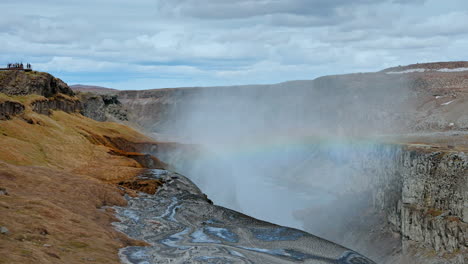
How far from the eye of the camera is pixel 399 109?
168m

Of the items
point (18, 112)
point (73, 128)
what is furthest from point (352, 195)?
point (18, 112)

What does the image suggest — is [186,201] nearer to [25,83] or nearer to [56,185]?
[56,185]

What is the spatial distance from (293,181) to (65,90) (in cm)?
8497

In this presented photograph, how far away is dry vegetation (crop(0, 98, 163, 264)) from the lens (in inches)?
1355

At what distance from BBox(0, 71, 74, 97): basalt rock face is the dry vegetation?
668 cm

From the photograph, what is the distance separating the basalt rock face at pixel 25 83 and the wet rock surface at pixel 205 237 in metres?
43.8

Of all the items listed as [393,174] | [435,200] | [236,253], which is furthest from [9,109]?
[393,174]

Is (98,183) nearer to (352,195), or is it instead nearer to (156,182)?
(156,182)

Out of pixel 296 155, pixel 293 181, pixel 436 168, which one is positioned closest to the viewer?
pixel 436 168

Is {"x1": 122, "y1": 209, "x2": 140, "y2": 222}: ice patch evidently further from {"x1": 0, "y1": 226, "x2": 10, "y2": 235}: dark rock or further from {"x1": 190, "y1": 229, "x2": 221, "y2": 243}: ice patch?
{"x1": 0, "y1": 226, "x2": 10, "y2": 235}: dark rock

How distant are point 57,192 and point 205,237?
1467 centimetres

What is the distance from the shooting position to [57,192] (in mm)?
50438

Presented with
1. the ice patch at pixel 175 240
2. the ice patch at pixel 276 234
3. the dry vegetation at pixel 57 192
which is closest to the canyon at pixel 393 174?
the ice patch at pixel 276 234

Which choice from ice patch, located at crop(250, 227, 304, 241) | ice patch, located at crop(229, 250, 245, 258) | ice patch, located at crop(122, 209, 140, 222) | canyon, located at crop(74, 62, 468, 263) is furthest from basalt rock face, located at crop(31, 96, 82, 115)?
ice patch, located at crop(229, 250, 245, 258)
